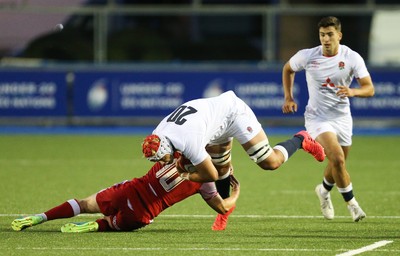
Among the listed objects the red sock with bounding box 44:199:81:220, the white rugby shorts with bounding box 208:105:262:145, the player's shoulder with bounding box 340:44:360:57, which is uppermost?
the player's shoulder with bounding box 340:44:360:57

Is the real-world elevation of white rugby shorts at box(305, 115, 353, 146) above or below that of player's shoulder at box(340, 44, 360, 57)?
below

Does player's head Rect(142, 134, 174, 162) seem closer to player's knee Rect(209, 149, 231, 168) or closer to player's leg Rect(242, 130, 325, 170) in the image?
player's knee Rect(209, 149, 231, 168)

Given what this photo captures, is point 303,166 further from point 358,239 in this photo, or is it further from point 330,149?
point 358,239

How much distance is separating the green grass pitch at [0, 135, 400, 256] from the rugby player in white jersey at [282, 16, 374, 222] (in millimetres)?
467

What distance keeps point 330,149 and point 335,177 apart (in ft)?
1.04

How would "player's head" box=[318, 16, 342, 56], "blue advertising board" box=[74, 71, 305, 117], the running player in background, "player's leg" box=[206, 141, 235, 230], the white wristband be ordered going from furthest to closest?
"blue advertising board" box=[74, 71, 305, 117], "player's head" box=[318, 16, 342, 56], "player's leg" box=[206, 141, 235, 230], the running player in background, the white wristband

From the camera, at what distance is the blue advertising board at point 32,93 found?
25250 mm

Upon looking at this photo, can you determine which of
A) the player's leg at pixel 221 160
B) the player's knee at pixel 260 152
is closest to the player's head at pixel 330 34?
the player's knee at pixel 260 152

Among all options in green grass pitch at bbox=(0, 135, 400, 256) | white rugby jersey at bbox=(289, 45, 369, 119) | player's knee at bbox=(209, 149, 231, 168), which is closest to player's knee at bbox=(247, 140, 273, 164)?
player's knee at bbox=(209, 149, 231, 168)

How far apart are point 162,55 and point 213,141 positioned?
16644mm

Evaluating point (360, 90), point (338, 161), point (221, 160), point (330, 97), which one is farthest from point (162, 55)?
point (221, 160)

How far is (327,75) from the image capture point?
12.1 meters

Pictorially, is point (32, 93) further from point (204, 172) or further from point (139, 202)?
point (204, 172)

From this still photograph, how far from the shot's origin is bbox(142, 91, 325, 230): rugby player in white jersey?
1005 cm
